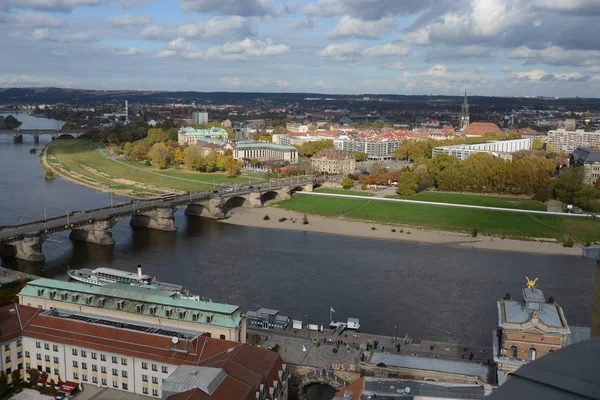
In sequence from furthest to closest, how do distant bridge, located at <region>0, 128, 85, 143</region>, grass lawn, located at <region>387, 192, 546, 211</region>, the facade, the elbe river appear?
distant bridge, located at <region>0, 128, 85, 143</region> < the facade < grass lawn, located at <region>387, 192, 546, 211</region> < the elbe river

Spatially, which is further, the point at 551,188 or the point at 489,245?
the point at 551,188

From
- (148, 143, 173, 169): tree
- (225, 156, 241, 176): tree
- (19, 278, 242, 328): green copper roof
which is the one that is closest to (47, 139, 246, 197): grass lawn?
(225, 156, 241, 176): tree

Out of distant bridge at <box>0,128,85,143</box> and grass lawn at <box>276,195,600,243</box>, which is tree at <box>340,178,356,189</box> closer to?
grass lawn at <box>276,195,600,243</box>

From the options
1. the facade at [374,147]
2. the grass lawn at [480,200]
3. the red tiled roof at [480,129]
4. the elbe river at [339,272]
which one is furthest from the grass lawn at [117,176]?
the red tiled roof at [480,129]

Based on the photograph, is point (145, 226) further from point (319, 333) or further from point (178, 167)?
point (178, 167)

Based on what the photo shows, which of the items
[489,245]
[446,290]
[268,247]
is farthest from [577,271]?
[268,247]

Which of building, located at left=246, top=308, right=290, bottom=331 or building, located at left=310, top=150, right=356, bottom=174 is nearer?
building, located at left=246, top=308, right=290, bottom=331

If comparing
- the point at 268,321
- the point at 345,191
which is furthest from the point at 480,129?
the point at 268,321

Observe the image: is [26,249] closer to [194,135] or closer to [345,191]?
[345,191]
